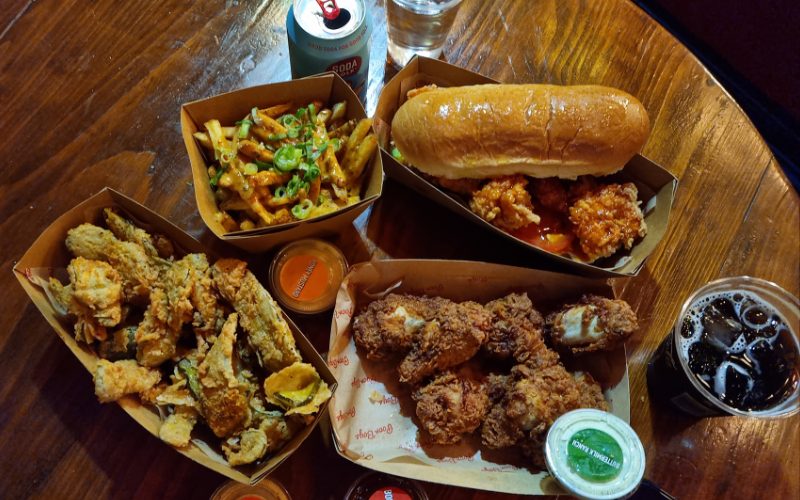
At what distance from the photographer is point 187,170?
75.6 inches

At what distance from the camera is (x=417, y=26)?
76.7 inches

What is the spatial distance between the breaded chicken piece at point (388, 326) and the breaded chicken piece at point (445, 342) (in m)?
0.03

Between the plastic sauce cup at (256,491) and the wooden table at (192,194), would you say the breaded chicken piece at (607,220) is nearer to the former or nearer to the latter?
the wooden table at (192,194)

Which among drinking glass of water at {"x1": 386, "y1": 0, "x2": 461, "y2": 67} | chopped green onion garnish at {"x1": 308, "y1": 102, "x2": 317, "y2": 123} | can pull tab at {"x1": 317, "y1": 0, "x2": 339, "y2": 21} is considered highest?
can pull tab at {"x1": 317, "y1": 0, "x2": 339, "y2": 21}

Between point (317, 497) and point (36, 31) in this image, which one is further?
point (36, 31)

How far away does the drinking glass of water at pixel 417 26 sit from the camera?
74.4 inches

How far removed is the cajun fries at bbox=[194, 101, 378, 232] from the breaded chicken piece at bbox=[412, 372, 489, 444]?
58 centimetres

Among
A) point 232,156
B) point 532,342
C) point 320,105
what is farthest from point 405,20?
point 532,342

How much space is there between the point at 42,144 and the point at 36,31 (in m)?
0.39

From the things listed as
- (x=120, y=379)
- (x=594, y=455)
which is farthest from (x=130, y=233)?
(x=594, y=455)

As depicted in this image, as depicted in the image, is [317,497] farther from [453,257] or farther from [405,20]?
[405,20]

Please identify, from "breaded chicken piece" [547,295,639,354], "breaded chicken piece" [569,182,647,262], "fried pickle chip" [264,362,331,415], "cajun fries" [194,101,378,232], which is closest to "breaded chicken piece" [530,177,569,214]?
"breaded chicken piece" [569,182,647,262]

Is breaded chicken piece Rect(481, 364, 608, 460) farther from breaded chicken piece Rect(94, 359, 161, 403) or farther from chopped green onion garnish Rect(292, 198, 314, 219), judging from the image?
breaded chicken piece Rect(94, 359, 161, 403)

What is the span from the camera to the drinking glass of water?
1889mm
